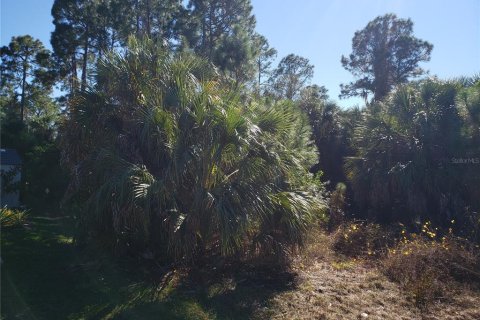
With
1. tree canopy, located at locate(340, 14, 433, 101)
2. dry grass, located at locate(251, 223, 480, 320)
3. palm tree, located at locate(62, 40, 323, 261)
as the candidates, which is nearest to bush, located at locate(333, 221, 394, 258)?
dry grass, located at locate(251, 223, 480, 320)

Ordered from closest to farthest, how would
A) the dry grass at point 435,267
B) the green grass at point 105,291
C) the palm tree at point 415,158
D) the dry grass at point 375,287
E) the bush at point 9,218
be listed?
the green grass at point 105,291
the dry grass at point 375,287
the dry grass at point 435,267
the bush at point 9,218
the palm tree at point 415,158

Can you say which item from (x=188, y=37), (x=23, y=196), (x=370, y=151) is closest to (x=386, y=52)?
(x=188, y=37)

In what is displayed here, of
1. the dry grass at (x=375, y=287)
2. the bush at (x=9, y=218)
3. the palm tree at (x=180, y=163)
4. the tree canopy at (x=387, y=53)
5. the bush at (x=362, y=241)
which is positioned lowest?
the dry grass at (x=375, y=287)

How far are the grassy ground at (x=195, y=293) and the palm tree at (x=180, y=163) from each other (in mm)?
559

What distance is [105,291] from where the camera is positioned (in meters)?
6.94

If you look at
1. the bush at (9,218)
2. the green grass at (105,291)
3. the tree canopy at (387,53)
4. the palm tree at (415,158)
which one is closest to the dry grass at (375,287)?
the green grass at (105,291)

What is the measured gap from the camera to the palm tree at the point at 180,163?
7113 millimetres

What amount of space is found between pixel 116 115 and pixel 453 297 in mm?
6636

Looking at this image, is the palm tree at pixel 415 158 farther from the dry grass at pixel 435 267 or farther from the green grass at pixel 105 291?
the green grass at pixel 105 291

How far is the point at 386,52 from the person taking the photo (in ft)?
114

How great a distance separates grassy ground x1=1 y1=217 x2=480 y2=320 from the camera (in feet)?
20.6

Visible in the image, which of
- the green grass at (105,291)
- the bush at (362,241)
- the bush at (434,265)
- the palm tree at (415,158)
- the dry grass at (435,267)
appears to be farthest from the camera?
the palm tree at (415,158)

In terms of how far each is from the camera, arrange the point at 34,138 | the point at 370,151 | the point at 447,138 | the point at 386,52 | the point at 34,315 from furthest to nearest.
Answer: the point at 386,52 < the point at 34,138 < the point at 370,151 < the point at 447,138 < the point at 34,315

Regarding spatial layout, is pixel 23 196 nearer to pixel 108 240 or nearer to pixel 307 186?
pixel 108 240
